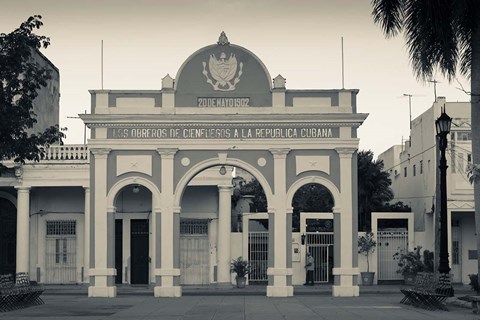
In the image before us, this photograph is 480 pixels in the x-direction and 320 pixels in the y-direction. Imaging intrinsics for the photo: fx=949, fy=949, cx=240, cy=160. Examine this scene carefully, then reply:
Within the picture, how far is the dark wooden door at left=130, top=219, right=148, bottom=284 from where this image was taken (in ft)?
138

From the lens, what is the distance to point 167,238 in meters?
34.5

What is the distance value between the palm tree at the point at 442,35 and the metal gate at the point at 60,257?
20.3 meters

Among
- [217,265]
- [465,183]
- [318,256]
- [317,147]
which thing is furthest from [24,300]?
[465,183]

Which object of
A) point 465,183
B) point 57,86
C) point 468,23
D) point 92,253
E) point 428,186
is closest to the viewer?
point 468,23

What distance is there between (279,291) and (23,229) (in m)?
11.9

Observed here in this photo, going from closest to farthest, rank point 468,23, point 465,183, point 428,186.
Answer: point 468,23 → point 465,183 → point 428,186

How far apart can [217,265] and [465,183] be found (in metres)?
11.4

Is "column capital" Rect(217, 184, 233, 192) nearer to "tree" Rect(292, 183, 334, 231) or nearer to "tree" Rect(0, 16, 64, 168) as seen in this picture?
Result: "tree" Rect(0, 16, 64, 168)

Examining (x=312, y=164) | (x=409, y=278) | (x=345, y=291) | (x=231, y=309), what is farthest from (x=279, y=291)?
(x=409, y=278)

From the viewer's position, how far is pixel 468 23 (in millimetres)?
26312

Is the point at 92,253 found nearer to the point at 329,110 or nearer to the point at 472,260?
the point at 329,110

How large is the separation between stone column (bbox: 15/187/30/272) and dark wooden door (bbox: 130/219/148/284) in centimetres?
477

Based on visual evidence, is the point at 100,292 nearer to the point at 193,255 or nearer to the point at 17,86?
the point at 193,255

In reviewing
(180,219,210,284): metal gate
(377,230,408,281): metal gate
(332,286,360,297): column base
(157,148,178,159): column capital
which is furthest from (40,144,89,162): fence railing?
(377,230,408,281): metal gate
